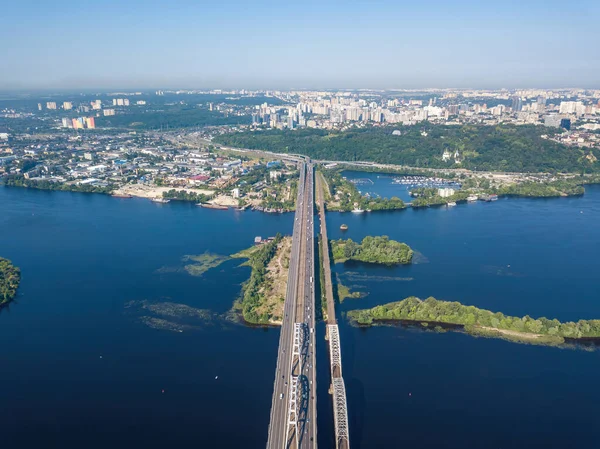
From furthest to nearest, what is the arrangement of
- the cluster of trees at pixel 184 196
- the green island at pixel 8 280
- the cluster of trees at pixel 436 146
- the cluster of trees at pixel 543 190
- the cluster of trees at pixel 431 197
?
the cluster of trees at pixel 436 146
the cluster of trees at pixel 543 190
the cluster of trees at pixel 184 196
the cluster of trees at pixel 431 197
the green island at pixel 8 280

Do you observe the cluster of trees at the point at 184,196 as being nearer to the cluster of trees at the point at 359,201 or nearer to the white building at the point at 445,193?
the cluster of trees at the point at 359,201

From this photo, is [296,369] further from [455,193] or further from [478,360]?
[455,193]

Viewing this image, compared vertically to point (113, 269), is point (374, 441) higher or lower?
lower

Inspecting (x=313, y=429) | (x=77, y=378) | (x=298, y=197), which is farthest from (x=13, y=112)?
(x=313, y=429)

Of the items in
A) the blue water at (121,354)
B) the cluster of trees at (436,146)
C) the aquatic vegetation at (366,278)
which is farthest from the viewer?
the cluster of trees at (436,146)

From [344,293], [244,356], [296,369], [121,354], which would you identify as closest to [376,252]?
[344,293]

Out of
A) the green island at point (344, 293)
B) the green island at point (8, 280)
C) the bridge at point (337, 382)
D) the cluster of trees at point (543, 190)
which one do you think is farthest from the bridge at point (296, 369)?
the cluster of trees at point (543, 190)

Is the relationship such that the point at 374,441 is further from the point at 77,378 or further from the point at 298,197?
the point at 298,197

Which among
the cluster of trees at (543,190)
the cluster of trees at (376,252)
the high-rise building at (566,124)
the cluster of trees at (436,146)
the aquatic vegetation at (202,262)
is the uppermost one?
the high-rise building at (566,124)
